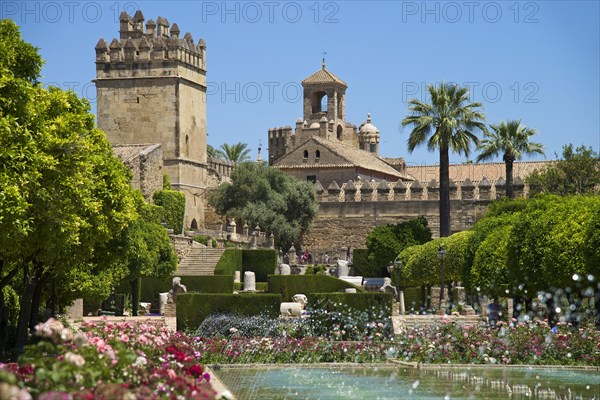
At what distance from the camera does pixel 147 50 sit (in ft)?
226

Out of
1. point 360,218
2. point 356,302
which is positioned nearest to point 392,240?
point 360,218

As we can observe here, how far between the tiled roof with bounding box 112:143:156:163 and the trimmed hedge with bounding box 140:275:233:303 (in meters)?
13.4

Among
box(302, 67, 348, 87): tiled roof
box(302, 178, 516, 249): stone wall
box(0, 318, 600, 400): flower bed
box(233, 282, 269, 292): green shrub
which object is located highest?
box(302, 67, 348, 87): tiled roof

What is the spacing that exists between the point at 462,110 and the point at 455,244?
985cm

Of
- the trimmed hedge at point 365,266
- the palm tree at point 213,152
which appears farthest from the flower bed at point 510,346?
the palm tree at point 213,152

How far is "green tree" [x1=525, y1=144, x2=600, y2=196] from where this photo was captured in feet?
214

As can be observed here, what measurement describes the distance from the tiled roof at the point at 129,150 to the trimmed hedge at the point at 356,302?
31.2m

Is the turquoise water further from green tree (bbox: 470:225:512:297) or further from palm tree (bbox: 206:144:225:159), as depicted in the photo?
palm tree (bbox: 206:144:225:159)

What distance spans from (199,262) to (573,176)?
68.2 ft

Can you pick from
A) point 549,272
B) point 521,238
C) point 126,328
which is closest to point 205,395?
point 126,328

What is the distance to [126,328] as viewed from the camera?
2070cm

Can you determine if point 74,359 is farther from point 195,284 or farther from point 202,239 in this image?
point 202,239

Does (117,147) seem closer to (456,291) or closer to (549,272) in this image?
(456,291)

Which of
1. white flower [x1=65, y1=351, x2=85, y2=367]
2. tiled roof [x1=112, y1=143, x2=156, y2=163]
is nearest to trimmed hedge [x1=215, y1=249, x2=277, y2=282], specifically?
tiled roof [x1=112, y1=143, x2=156, y2=163]
